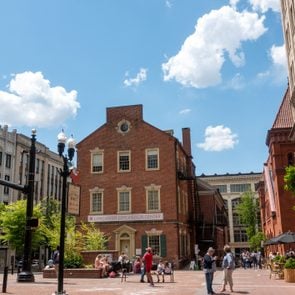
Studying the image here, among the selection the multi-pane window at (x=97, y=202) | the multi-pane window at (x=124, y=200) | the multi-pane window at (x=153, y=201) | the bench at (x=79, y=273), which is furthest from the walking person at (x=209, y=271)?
the multi-pane window at (x=97, y=202)

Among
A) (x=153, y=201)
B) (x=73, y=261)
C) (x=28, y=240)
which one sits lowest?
(x=73, y=261)

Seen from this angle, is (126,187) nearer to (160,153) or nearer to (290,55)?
(160,153)

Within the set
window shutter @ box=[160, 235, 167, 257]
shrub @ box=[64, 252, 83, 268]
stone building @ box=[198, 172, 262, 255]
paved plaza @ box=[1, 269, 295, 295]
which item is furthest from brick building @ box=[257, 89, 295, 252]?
stone building @ box=[198, 172, 262, 255]

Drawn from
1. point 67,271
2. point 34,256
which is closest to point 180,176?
point 67,271

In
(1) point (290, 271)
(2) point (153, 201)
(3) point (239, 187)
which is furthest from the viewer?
(3) point (239, 187)

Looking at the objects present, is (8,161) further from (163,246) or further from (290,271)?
(290,271)

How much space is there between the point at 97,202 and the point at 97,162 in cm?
400

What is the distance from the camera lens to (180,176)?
1655 inches

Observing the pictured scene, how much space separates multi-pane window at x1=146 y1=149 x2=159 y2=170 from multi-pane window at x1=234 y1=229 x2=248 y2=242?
2522 inches

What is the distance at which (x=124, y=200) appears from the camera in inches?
1624

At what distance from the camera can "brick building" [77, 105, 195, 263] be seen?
39.7 meters

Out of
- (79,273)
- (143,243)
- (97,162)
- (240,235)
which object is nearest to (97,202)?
(97,162)

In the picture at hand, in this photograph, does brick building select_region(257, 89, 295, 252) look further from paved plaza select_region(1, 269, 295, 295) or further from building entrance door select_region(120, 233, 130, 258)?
paved plaza select_region(1, 269, 295, 295)

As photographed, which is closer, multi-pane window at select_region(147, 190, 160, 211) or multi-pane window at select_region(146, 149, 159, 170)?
multi-pane window at select_region(147, 190, 160, 211)
